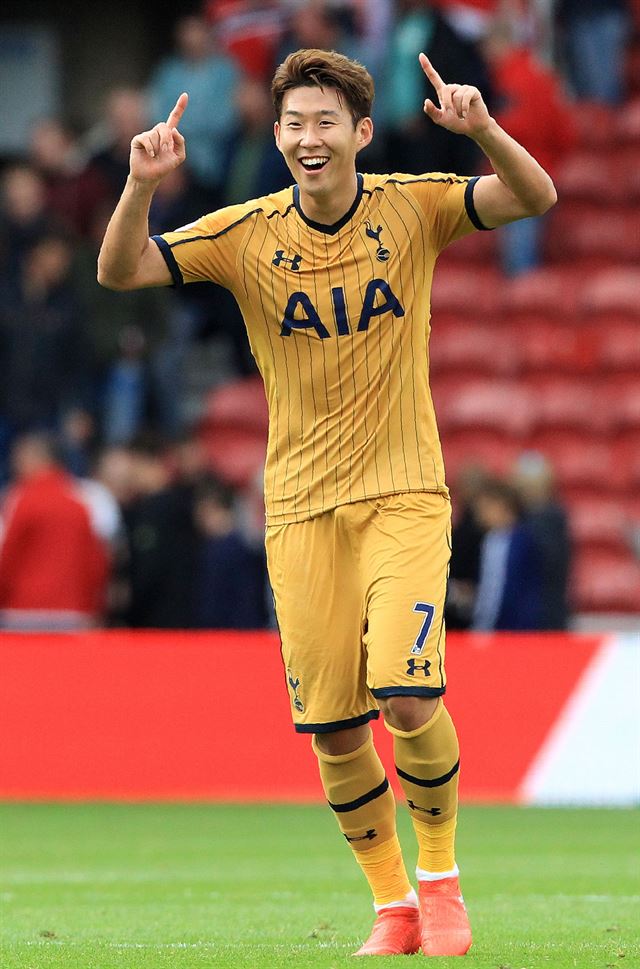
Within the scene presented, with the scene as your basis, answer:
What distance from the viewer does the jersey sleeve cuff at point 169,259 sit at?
654 cm

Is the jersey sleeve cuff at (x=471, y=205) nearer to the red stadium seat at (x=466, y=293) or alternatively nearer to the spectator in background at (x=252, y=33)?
the spectator in background at (x=252, y=33)

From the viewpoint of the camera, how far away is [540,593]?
14562mm

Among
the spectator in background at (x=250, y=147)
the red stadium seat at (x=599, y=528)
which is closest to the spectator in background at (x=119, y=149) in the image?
the spectator in background at (x=250, y=147)

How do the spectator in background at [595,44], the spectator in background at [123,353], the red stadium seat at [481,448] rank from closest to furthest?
the spectator in background at [123,353] → the red stadium seat at [481,448] → the spectator in background at [595,44]

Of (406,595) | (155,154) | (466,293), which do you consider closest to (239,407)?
(466,293)

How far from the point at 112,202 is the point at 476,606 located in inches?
217

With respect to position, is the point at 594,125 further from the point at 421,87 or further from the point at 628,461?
the point at 628,461

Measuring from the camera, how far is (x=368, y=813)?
670cm

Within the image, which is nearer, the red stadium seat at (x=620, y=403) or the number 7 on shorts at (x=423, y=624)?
the number 7 on shorts at (x=423, y=624)

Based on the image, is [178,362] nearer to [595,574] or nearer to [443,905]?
[595,574]

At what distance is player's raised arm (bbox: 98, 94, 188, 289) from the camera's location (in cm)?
631

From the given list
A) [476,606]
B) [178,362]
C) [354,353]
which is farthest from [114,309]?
[354,353]

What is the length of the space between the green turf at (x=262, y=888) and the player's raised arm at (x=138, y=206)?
83.0 inches

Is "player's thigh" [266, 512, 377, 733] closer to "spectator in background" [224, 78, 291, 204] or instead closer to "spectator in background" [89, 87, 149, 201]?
"spectator in background" [224, 78, 291, 204]
